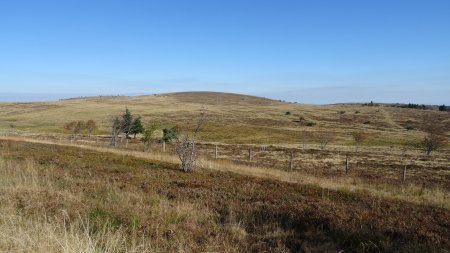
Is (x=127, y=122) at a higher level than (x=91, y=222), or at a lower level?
lower

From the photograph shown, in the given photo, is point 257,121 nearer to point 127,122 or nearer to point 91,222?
point 127,122

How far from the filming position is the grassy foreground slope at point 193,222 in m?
6.05

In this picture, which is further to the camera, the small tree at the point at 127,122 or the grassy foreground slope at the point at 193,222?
the small tree at the point at 127,122

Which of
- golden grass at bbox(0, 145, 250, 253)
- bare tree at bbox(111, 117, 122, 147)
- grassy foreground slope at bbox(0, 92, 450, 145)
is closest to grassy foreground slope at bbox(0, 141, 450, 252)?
golden grass at bbox(0, 145, 250, 253)

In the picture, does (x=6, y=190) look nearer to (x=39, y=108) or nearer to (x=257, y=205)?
(x=257, y=205)

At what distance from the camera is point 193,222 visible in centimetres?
812

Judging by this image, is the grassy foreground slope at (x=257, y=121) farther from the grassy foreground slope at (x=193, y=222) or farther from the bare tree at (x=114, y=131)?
the grassy foreground slope at (x=193, y=222)

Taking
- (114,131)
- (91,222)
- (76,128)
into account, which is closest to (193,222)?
(91,222)

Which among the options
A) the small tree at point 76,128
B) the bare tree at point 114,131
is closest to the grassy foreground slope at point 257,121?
the small tree at point 76,128

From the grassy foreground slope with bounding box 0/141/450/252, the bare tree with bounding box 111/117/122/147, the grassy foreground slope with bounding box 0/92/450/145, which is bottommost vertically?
the grassy foreground slope with bounding box 0/92/450/145

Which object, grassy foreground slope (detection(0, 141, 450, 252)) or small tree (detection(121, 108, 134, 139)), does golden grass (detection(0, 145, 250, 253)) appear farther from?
small tree (detection(121, 108, 134, 139))

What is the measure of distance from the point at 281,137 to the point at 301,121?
34.2 m

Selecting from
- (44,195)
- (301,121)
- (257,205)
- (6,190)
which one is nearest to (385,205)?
(257,205)

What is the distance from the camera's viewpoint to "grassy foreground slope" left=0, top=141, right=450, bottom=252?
238 inches
